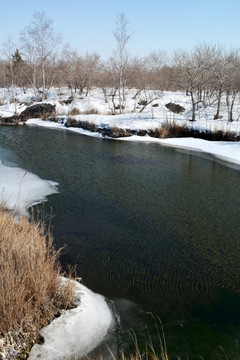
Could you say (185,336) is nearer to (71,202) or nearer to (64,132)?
(71,202)

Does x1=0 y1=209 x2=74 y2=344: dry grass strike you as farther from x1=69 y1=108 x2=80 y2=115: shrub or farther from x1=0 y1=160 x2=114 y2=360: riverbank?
x1=69 y1=108 x2=80 y2=115: shrub

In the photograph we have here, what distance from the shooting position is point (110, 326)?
352 centimetres

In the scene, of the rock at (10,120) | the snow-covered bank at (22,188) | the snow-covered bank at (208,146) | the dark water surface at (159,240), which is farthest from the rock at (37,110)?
the snow-covered bank at (22,188)

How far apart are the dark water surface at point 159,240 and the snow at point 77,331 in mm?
282

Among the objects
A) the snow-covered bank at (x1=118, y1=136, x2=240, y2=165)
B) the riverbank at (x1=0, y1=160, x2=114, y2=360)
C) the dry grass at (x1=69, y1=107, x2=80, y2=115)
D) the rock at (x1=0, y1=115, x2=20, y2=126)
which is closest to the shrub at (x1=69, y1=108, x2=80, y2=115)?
the dry grass at (x1=69, y1=107, x2=80, y2=115)

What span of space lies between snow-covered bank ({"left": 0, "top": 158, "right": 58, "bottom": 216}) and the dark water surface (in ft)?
1.29

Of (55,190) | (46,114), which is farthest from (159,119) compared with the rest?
(55,190)

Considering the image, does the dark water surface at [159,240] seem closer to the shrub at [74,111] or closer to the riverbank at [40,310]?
the riverbank at [40,310]

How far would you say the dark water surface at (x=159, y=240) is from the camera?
3732 millimetres

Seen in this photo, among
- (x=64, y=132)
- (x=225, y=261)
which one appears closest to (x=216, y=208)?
(x=225, y=261)

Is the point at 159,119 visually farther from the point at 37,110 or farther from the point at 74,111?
the point at 37,110

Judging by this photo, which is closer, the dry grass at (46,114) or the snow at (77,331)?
the snow at (77,331)

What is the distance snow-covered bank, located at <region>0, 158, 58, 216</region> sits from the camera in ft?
23.4

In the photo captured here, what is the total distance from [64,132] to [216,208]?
1408cm
